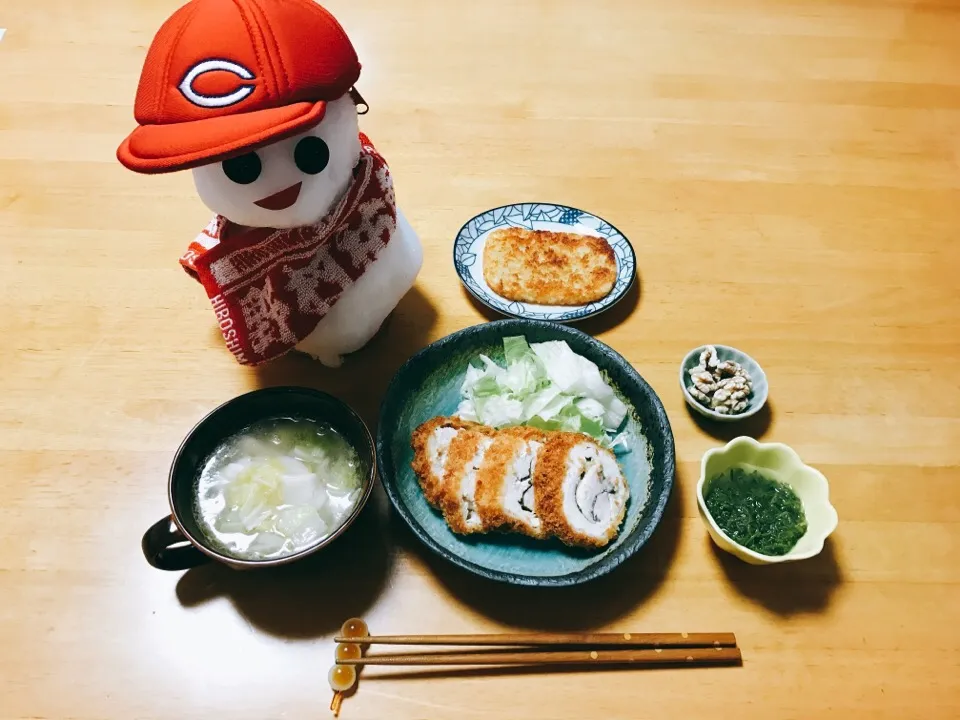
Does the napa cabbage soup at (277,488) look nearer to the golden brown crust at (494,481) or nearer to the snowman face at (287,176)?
the golden brown crust at (494,481)

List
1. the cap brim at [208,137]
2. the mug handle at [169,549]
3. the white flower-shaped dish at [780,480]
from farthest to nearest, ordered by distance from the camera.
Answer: the white flower-shaped dish at [780,480], the mug handle at [169,549], the cap brim at [208,137]

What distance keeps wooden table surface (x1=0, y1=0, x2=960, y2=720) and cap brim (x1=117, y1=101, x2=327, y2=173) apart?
1.77ft

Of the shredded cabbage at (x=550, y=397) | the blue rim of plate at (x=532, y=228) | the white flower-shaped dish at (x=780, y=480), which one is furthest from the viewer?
the blue rim of plate at (x=532, y=228)

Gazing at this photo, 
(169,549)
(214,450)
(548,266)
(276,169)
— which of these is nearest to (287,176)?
(276,169)

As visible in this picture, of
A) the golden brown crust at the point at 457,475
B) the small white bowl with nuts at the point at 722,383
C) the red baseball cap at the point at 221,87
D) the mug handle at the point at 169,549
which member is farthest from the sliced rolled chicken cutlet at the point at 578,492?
the red baseball cap at the point at 221,87

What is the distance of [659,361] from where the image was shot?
135 cm

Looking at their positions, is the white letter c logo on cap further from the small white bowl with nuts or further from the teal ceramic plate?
the small white bowl with nuts

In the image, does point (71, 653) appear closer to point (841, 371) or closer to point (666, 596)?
point (666, 596)

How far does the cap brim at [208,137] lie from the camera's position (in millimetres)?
798

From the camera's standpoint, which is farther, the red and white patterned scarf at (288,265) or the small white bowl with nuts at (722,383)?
the small white bowl with nuts at (722,383)

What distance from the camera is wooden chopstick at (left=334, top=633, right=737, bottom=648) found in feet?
3.13

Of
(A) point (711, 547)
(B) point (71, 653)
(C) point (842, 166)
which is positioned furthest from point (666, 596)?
(C) point (842, 166)

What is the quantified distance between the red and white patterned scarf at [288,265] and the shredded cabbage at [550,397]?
0.31 meters

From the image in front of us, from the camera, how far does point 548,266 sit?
1438 millimetres
